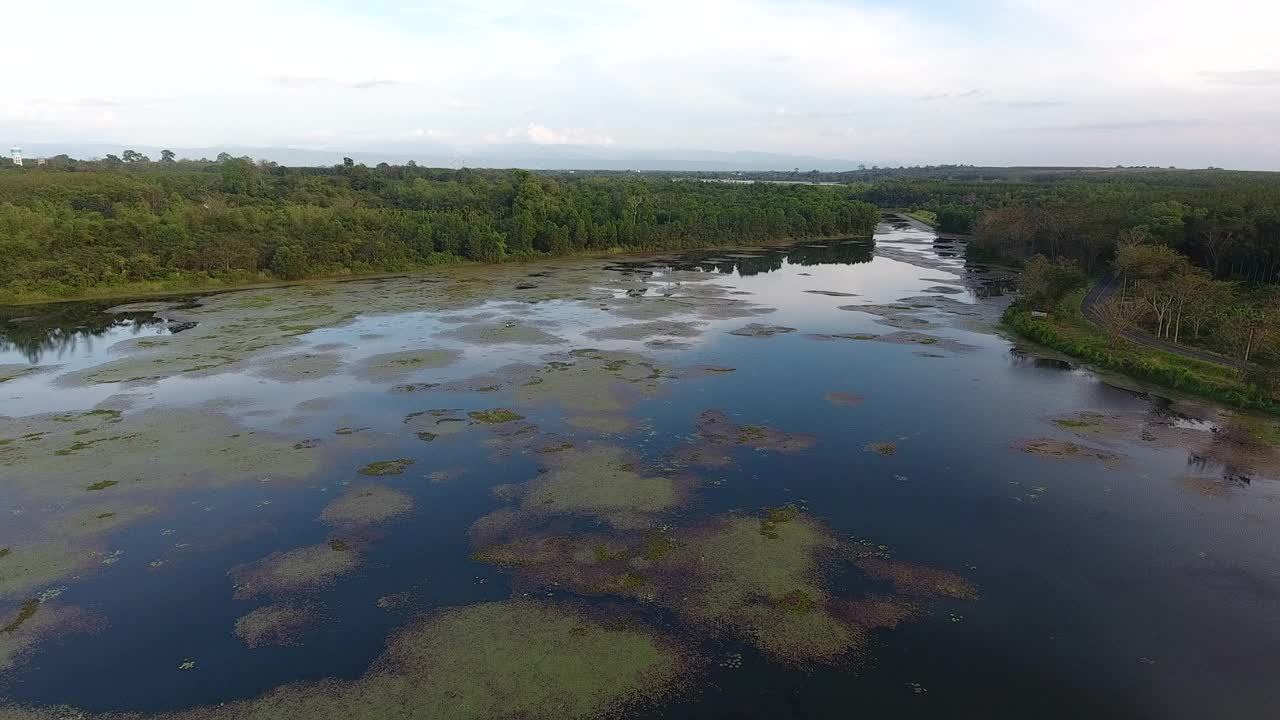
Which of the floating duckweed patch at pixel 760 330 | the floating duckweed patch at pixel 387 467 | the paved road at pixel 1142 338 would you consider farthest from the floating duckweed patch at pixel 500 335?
the paved road at pixel 1142 338

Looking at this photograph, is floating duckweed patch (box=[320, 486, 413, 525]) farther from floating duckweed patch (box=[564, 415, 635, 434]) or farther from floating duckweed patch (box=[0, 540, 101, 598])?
floating duckweed patch (box=[564, 415, 635, 434])

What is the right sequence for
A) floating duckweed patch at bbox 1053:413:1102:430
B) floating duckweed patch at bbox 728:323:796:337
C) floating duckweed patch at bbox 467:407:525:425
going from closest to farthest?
floating duckweed patch at bbox 1053:413:1102:430 → floating duckweed patch at bbox 467:407:525:425 → floating duckweed patch at bbox 728:323:796:337

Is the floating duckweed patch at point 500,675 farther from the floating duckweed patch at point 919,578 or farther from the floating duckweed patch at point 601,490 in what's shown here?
the floating duckweed patch at point 919,578

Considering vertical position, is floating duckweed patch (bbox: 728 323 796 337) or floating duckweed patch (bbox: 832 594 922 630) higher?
floating duckweed patch (bbox: 728 323 796 337)

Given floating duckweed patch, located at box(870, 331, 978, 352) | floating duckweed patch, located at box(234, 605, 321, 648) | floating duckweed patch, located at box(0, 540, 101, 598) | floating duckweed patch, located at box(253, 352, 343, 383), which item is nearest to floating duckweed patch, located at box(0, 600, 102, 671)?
floating duckweed patch, located at box(0, 540, 101, 598)

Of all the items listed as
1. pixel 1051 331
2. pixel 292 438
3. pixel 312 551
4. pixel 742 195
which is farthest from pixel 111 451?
pixel 742 195

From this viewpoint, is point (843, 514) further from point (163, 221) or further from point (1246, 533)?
point (163, 221)
